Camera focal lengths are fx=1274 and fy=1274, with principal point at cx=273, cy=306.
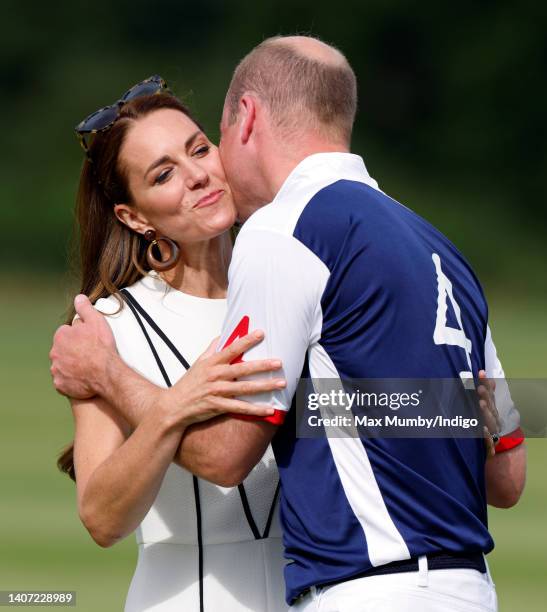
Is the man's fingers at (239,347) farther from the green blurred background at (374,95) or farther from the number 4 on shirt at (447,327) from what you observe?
the green blurred background at (374,95)

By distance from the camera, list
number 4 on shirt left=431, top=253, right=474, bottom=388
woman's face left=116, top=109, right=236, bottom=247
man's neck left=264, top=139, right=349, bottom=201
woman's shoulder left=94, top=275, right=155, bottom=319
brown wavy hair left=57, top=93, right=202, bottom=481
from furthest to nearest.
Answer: brown wavy hair left=57, top=93, right=202, bottom=481
woman's face left=116, top=109, right=236, bottom=247
woman's shoulder left=94, top=275, right=155, bottom=319
man's neck left=264, top=139, right=349, bottom=201
number 4 on shirt left=431, top=253, right=474, bottom=388

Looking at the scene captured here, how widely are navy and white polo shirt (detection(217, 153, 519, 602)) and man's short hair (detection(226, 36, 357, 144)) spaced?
26 centimetres

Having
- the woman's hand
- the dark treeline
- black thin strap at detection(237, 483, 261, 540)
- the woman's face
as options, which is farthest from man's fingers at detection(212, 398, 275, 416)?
the dark treeline

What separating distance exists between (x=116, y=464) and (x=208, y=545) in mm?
488

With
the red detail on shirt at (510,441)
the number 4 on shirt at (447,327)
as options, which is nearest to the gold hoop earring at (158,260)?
the number 4 on shirt at (447,327)

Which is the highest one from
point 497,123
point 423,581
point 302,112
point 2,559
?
point 497,123

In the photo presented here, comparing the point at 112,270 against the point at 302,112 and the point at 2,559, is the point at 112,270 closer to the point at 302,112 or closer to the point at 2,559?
the point at 302,112

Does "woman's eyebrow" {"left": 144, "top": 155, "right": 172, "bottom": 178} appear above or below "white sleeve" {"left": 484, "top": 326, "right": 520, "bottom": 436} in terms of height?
above

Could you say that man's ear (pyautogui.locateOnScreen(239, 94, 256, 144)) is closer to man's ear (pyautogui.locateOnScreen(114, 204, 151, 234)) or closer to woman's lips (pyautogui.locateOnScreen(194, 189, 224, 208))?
woman's lips (pyautogui.locateOnScreen(194, 189, 224, 208))

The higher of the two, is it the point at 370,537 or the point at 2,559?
the point at 2,559

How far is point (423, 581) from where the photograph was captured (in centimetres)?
303

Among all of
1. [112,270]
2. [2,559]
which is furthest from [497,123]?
[112,270]

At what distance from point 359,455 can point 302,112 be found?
0.93m

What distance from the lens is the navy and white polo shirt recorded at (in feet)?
10.0
